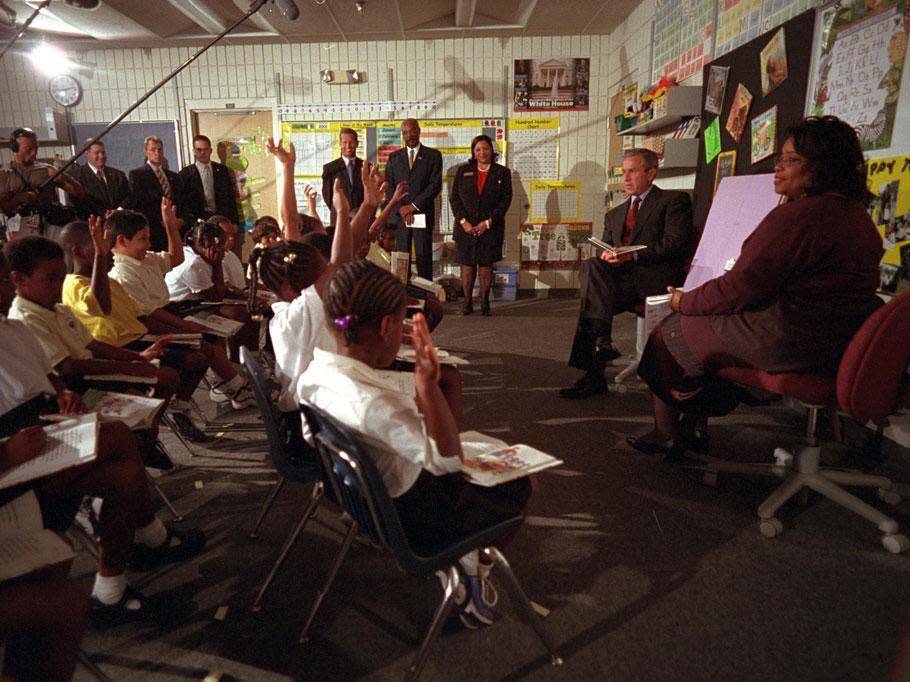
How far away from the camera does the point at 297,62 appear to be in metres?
6.45

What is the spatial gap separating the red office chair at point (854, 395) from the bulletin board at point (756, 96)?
1530 millimetres

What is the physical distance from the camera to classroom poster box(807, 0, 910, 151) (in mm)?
2264

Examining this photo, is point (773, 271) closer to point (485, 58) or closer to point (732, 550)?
point (732, 550)

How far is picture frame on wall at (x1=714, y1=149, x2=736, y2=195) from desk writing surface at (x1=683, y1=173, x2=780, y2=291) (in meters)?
0.32

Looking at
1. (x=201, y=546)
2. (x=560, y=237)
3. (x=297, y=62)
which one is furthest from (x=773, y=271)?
(x=297, y=62)

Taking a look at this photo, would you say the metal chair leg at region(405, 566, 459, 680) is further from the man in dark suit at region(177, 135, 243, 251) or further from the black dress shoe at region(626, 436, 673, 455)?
the man in dark suit at region(177, 135, 243, 251)

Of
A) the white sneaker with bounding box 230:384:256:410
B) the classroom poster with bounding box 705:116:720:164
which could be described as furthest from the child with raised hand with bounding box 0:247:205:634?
the classroom poster with bounding box 705:116:720:164

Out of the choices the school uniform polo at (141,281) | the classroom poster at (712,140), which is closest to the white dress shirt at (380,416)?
the school uniform polo at (141,281)

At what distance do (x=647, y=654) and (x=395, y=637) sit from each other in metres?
0.64

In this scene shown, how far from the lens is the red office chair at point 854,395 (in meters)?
1.61

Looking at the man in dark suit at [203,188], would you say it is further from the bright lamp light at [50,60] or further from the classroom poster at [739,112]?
the classroom poster at [739,112]

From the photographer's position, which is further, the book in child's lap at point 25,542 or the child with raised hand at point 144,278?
the child with raised hand at point 144,278

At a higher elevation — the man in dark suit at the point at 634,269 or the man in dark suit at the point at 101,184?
the man in dark suit at the point at 101,184

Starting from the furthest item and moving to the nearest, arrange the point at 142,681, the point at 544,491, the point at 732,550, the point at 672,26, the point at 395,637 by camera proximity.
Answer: the point at 672,26
the point at 544,491
the point at 732,550
the point at 395,637
the point at 142,681
